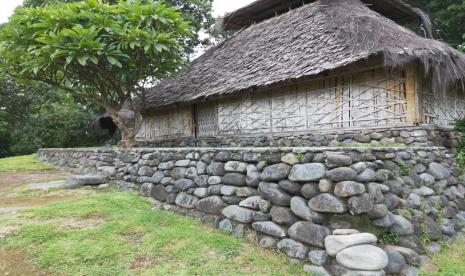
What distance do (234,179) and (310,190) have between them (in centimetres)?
112

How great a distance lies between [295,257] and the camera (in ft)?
10.2

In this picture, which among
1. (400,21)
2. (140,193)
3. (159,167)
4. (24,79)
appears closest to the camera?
(159,167)

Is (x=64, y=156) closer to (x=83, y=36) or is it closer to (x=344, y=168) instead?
(x=83, y=36)

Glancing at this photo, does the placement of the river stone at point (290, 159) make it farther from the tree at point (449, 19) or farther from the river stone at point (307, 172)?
the tree at point (449, 19)

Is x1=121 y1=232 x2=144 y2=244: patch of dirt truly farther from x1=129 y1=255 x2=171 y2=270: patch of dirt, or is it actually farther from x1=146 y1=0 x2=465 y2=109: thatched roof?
x1=146 y1=0 x2=465 y2=109: thatched roof

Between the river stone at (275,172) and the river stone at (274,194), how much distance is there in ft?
0.25

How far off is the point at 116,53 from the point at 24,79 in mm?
3564

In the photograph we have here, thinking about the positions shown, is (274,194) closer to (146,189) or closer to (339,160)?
(339,160)

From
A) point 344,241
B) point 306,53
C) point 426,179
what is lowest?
point 344,241

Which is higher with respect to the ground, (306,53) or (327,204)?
(306,53)

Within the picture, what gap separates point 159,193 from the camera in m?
5.04

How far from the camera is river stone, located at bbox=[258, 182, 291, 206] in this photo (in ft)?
10.9

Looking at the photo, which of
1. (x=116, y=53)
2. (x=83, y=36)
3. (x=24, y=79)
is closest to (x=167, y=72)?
(x=116, y=53)

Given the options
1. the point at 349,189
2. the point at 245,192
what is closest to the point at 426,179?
the point at 349,189
